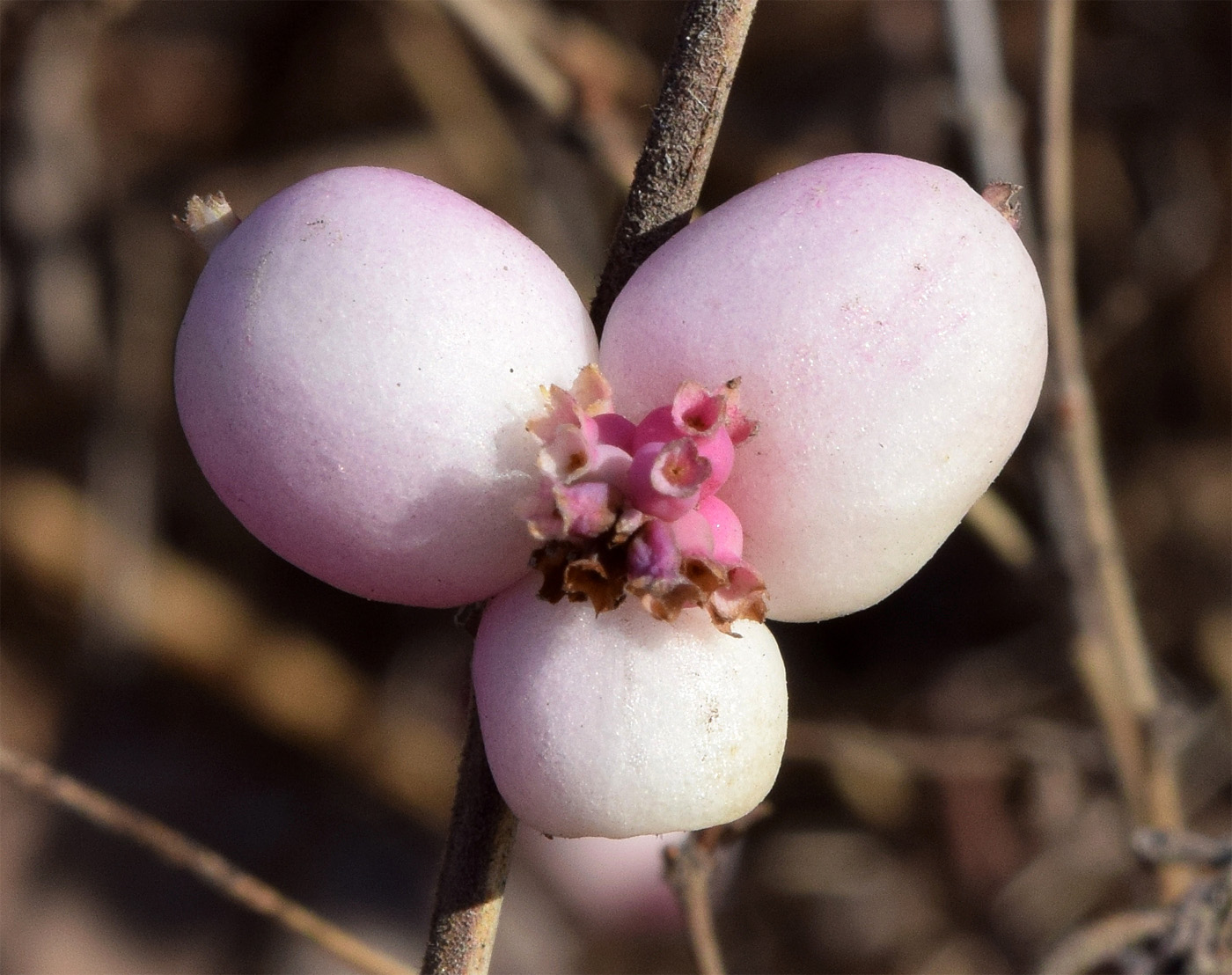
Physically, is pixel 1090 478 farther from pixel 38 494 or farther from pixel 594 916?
pixel 38 494

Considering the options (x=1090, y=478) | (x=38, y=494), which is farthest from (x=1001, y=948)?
(x=38, y=494)

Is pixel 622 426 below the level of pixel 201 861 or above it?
above

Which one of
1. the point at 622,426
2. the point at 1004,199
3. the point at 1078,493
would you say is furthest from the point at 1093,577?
the point at 622,426

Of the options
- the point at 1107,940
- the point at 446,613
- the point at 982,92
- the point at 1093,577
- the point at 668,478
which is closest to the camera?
the point at 668,478

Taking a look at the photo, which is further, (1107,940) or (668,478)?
(1107,940)

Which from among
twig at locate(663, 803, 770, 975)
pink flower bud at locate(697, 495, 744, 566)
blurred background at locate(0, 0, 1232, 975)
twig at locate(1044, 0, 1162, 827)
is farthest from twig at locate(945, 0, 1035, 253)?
pink flower bud at locate(697, 495, 744, 566)

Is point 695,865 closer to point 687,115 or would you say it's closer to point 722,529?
point 722,529

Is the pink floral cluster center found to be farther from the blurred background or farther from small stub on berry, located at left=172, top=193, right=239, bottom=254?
the blurred background
